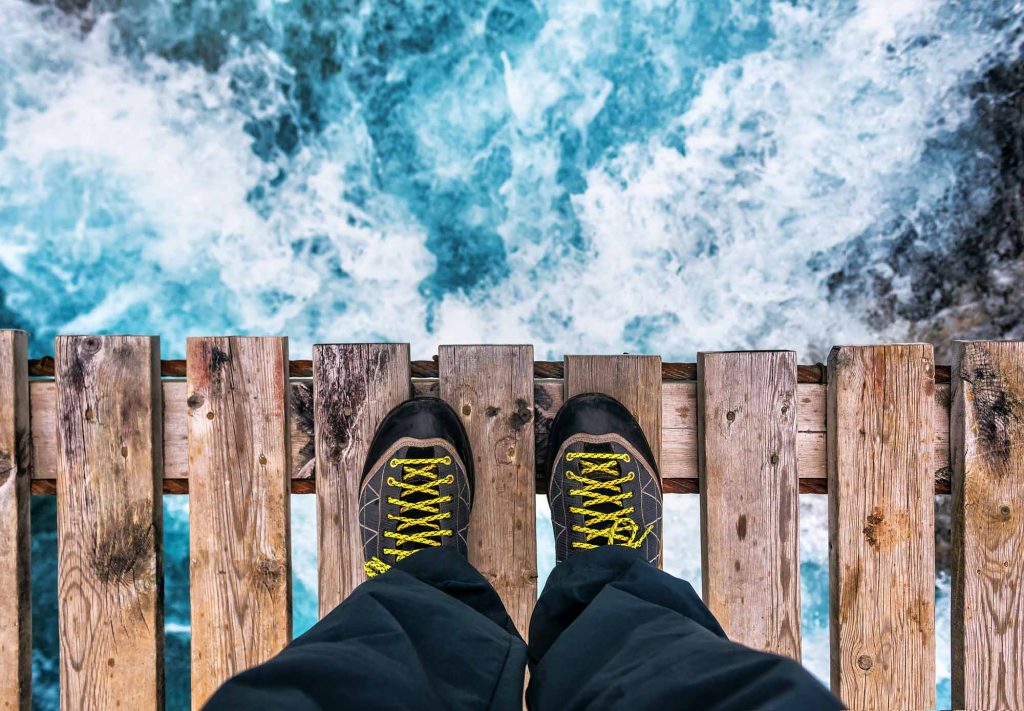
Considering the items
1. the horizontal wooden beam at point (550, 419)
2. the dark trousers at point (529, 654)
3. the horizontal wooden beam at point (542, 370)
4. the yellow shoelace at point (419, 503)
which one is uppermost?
the horizontal wooden beam at point (542, 370)

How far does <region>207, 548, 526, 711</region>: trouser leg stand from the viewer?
59 cm

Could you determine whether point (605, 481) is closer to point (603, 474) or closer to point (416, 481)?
point (603, 474)

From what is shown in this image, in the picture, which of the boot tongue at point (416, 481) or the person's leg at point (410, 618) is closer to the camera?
the person's leg at point (410, 618)

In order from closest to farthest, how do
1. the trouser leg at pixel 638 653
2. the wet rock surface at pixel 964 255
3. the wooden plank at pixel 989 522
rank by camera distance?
the trouser leg at pixel 638 653 < the wooden plank at pixel 989 522 < the wet rock surface at pixel 964 255

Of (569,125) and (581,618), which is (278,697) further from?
(569,125)

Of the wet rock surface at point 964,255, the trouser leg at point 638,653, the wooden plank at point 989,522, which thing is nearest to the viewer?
the trouser leg at point 638,653

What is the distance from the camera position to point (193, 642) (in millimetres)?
1120

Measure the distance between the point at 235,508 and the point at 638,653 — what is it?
0.88 m

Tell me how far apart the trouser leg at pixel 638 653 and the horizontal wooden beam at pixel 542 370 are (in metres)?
0.40

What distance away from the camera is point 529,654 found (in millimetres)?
884

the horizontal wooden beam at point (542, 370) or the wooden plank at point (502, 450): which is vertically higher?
the horizontal wooden beam at point (542, 370)

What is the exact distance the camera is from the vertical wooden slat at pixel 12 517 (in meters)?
1.10

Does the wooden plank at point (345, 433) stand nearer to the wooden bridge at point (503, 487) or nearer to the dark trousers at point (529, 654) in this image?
the wooden bridge at point (503, 487)

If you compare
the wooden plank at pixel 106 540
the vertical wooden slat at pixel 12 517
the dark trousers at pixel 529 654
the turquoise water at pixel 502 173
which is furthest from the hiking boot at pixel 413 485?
the vertical wooden slat at pixel 12 517
